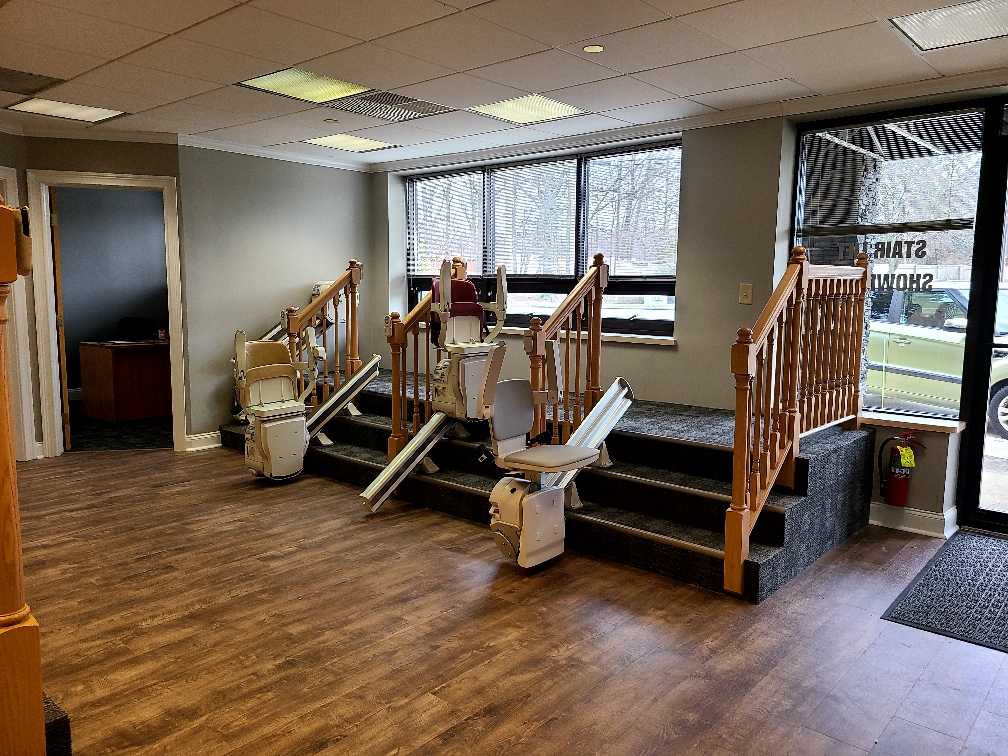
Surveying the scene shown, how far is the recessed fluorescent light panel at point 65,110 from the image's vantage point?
5.36 m

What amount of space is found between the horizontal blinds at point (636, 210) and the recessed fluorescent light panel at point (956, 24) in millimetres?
2182

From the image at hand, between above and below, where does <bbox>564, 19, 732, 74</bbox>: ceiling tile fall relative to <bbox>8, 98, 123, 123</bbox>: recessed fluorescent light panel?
below

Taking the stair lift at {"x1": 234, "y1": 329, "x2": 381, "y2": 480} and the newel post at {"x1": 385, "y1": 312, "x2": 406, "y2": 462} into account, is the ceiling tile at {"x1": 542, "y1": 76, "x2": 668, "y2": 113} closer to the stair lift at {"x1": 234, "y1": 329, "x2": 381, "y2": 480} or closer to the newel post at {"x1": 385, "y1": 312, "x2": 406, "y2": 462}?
the newel post at {"x1": 385, "y1": 312, "x2": 406, "y2": 462}

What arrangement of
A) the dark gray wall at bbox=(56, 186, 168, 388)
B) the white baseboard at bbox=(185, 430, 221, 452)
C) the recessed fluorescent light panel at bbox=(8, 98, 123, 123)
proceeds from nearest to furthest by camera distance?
the recessed fluorescent light panel at bbox=(8, 98, 123, 123) < the white baseboard at bbox=(185, 430, 221, 452) < the dark gray wall at bbox=(56, 186, 168, 388)

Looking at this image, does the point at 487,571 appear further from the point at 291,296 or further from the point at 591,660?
the point at 291,296

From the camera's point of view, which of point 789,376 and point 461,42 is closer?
point 461,42

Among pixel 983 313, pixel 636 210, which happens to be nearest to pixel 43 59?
pixel 636 210

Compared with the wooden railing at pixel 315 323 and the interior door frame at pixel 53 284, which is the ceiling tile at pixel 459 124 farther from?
the interior door frame at pixel 53 284

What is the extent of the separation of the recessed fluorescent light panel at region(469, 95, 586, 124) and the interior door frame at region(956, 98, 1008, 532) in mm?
2574

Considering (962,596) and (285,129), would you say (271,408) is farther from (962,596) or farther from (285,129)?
(962,596)

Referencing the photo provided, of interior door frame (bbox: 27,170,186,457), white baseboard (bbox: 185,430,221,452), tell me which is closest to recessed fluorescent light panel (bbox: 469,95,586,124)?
interior door frame (bbox: 27,170,186,457)

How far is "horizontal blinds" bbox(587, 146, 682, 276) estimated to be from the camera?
5.88 metres

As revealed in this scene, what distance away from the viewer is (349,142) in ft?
21.8

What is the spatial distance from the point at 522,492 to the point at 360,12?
2.45 meters
